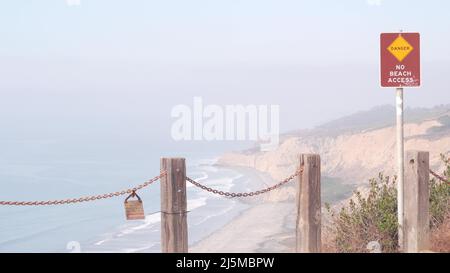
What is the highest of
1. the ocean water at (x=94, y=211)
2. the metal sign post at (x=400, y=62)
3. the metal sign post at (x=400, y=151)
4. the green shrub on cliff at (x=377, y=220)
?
the metal sign post at (x=400, y=62)

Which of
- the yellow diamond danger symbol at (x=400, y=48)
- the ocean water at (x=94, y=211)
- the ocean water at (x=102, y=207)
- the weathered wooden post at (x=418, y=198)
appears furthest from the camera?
the ocean water at (x=102, y=207)

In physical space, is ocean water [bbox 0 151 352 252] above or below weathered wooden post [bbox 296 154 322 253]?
below

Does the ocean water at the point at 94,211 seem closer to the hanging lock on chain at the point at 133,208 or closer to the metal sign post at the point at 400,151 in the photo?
the metal sign post at the point at 400,151

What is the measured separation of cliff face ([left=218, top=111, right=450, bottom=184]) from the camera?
6225 centimetres

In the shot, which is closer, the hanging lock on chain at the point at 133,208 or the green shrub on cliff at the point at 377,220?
the hanging lock on chain at the point at 133,208

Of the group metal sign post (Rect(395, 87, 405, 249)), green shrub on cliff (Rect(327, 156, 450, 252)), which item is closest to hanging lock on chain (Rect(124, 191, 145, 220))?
metal sign post (Rect(395, 87, 405, 249))

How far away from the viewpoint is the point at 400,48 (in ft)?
27.7

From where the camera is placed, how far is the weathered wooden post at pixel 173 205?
7.04 m

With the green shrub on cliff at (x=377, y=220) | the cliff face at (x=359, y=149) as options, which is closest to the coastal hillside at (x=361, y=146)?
the cliff face at (x=359, y=149)

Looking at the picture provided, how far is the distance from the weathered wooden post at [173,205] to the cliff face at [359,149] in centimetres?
4448

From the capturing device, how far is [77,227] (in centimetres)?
6375

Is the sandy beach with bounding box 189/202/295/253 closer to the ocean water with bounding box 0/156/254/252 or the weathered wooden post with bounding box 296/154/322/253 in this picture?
the ocean water with bounding box 0/156/254/252
